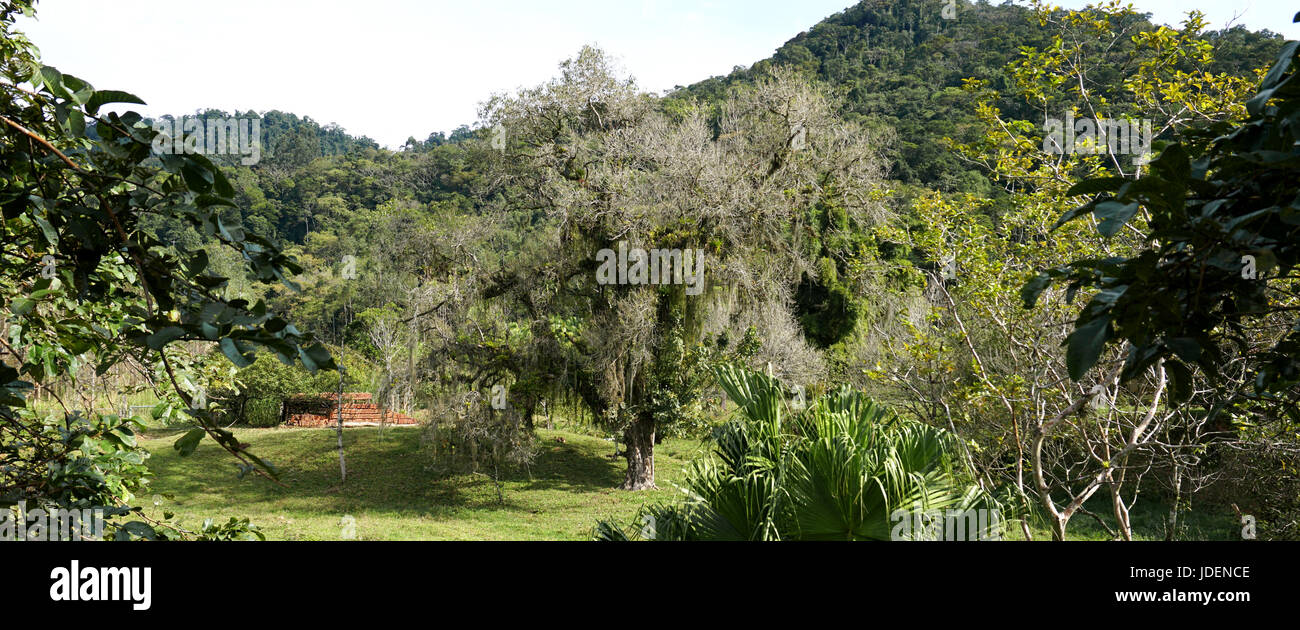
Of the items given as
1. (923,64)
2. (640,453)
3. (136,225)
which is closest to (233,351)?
(136,225)

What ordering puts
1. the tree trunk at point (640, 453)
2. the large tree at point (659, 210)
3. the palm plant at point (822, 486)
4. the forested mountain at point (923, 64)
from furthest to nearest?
1. the forested mountain at point (923, 64)
2. the tree trunk at point (640, 453)
3. the large tree at point (659, 210)
4. the palm plant at point (822, 486)

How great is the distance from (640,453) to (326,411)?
12.5 m

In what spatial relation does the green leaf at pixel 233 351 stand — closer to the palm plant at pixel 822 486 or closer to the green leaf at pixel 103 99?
the green leaf at pixel 103 99

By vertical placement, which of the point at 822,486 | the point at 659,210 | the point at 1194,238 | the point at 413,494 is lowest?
the point at 413,494

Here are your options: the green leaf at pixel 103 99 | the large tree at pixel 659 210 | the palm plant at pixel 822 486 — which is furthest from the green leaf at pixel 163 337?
the large tree at pixel 659 210

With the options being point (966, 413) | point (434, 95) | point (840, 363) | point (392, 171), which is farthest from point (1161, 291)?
point (392, 171)

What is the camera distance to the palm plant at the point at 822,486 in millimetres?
3352

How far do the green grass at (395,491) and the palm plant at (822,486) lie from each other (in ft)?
23.4

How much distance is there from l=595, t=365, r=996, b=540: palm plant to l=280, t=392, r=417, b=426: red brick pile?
19490 mm

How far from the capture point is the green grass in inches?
477

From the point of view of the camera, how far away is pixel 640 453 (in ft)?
47.3

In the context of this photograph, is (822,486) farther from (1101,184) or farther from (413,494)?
(413,494)

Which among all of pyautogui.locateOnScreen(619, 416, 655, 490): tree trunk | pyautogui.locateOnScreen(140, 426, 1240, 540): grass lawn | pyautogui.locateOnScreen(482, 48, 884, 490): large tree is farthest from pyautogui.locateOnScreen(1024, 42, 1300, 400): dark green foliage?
pyautogui.locateOnScreen(619, 416, 655, 490): tree trunk
